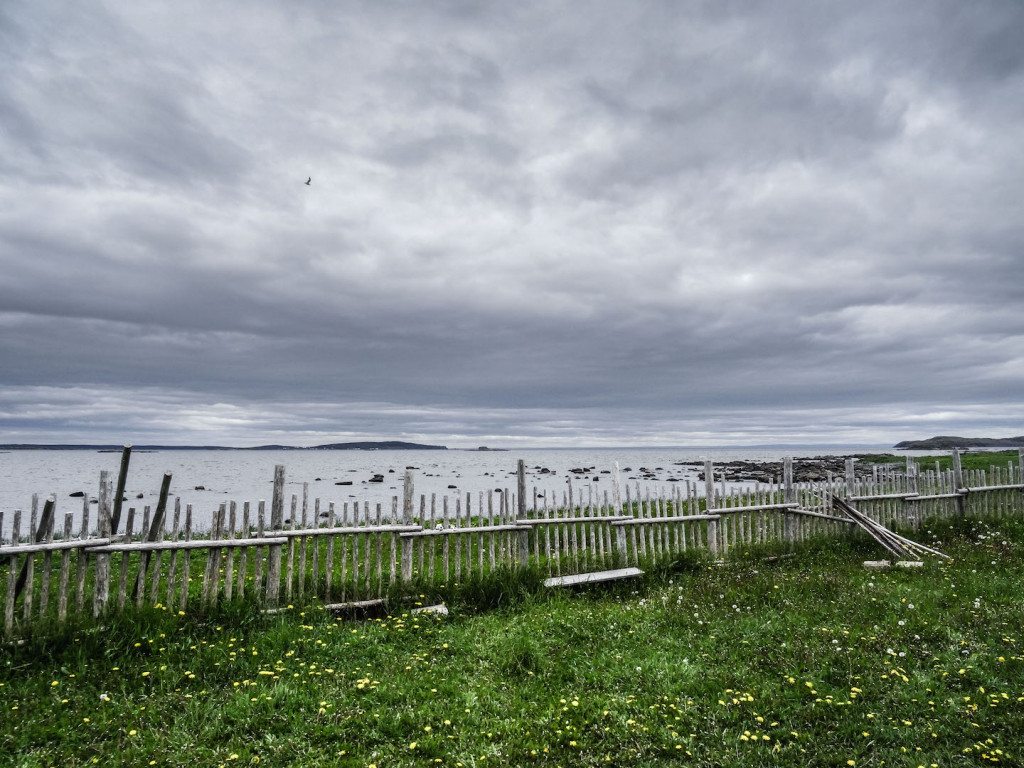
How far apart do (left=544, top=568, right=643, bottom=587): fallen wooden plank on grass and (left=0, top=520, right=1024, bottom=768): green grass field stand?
1.34 m

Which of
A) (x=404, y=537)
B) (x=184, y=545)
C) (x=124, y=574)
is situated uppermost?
(x=184, y=545)

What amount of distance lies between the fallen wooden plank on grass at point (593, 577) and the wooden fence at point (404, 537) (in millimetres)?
59

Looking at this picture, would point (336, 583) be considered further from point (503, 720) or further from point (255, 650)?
point (503, 720)

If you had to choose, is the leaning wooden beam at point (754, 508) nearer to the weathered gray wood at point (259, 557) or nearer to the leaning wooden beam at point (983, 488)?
the leaning wooden beam at point (983, 488)

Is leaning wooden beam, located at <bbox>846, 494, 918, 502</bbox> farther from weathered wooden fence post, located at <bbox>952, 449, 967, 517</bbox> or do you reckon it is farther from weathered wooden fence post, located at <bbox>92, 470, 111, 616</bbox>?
weathered wooden fence post, located at <bbox>92, 470, 111, 616</bbox>

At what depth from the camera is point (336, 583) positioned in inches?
388

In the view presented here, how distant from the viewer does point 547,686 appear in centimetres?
686

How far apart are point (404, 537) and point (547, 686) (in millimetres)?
4579

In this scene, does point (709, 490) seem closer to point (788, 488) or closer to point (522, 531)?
point (788, 488)

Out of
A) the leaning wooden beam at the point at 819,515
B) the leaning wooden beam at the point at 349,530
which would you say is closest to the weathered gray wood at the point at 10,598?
the leaning wooden beam at the point at 349,530

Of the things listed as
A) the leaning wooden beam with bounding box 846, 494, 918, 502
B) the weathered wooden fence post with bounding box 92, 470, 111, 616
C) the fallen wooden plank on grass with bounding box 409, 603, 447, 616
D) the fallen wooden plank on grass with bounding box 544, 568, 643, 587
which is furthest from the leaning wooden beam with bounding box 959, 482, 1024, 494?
the weathered wooden fence post with bounding box 92, 470, 111, 616

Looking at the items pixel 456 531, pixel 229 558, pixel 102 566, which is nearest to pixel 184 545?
pixel 229 558

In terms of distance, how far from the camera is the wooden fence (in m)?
8.15

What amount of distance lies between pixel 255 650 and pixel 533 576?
5.20 metres
